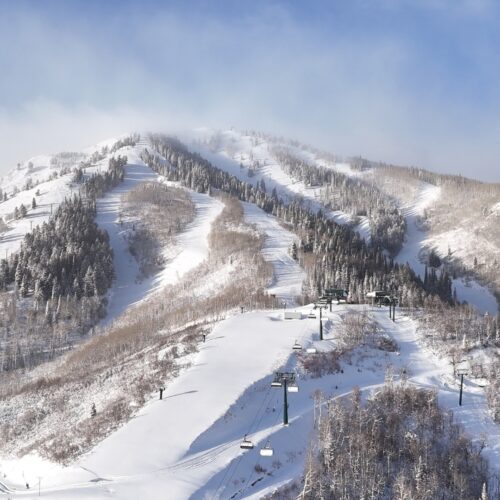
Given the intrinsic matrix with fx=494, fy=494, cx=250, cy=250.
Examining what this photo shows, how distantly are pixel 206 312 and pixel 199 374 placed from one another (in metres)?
45.2

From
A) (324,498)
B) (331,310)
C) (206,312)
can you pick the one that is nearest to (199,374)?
(324,498)

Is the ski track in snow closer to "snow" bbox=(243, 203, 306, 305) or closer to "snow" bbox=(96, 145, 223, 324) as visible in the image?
"snow" bbox=(243, 203, 306, 305)

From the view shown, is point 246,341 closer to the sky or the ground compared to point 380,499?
closer to the sky

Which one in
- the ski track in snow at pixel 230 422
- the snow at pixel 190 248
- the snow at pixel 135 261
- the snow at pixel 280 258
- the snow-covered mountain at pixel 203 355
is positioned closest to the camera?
the ski track in snow at pixel 230 422

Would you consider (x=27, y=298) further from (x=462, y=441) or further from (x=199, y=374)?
(x=462, y=441)

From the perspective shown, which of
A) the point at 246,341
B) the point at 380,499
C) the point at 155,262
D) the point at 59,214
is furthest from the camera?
the point at 59,214

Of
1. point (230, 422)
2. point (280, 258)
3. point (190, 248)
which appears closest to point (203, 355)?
point (230, 422)

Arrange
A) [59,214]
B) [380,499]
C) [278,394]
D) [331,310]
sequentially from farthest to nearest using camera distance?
1. [59,214]
2. [331,310]
3. [278,394]
4. [380,499]

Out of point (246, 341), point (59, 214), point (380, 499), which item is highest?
point (59, 214)

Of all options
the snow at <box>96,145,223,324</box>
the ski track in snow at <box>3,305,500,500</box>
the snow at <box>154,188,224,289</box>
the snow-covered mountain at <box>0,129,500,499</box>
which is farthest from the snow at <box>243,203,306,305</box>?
the ski track in snow at <box>3,305,500,500</box>

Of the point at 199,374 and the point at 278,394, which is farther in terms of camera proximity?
the point at 199,374

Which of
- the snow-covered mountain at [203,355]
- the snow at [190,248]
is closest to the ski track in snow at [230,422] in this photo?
the snow-covered mountain at [203,355]

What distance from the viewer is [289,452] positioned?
4266 cm

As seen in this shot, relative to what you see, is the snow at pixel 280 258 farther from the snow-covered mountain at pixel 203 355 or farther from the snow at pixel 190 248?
the snow at pixel 190 248
